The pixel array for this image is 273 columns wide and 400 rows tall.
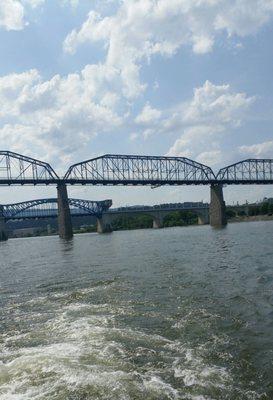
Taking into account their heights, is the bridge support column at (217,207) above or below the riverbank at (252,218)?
above

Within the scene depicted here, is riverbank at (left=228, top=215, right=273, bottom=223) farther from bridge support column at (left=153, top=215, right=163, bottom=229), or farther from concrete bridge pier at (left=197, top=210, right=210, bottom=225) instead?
bridge support column at (left=153, top=215, right=163, bottom=229)

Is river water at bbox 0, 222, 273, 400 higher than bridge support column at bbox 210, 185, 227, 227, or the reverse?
bridge support column at bbox 210, 185, 227, 227

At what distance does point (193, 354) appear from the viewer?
10.9 meters

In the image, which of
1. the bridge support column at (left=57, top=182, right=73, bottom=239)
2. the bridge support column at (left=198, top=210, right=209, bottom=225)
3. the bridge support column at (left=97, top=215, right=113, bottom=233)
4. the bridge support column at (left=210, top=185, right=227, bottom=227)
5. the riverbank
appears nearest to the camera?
the bridge support column at (left=57, top=182, right=73, bottom=239)

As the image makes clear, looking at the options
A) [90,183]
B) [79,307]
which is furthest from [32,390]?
[90,183]

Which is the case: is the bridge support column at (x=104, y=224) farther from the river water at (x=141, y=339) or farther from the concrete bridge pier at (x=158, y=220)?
the river water at (x=141, y=339)

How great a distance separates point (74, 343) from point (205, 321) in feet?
13.9

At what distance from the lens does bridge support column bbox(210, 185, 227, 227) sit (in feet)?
457

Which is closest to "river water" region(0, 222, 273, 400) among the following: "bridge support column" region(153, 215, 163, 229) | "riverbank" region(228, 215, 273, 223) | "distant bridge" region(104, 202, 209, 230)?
"riverbank" region(228, 215, 273, 223)

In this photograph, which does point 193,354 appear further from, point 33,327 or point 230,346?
point 33,327

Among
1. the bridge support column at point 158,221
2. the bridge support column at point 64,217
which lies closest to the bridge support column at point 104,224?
the bridge support column at point 158,221

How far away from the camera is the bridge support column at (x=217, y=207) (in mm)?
139250

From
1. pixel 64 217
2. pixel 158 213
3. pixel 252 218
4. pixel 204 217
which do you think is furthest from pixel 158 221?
pixel 64 217

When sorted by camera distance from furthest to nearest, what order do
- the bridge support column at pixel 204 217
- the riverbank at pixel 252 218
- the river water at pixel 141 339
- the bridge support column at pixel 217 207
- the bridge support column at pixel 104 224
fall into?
the bridge support column at pixel 204 217 < the bridge support column at pixel 104 224 < the riverbank at pixel 252 218 < the bridge support column at pixel 217 207 < the river water at pixel 141 339
